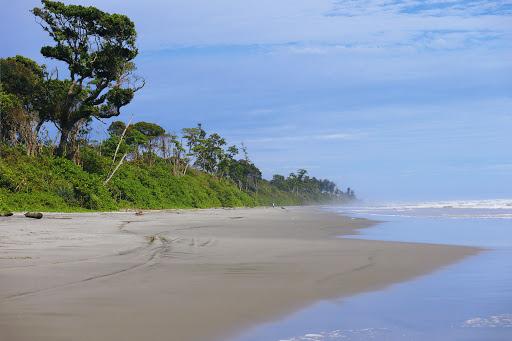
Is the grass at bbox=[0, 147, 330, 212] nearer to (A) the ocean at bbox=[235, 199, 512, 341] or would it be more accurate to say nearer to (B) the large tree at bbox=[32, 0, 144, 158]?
(B) the large tree at bbox=[32, 0, 144, 158]

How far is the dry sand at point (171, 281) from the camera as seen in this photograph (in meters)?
4.30

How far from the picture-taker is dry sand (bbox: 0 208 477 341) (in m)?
4.30

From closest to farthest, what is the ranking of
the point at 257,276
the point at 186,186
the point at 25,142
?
the point at 257,276 → the point at 25,142 → the point at 186,186

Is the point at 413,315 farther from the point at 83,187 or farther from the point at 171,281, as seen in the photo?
the point at 83,187

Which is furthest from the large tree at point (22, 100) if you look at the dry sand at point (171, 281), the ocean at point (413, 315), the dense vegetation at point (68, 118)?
the ocean at point (413, 315)

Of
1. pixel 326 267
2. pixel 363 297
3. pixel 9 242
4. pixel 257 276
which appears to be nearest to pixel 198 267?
pixel 257 276

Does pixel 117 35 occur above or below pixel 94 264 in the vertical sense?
above

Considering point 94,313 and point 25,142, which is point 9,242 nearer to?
point 94,313

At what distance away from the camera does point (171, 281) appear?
6578 millimetres

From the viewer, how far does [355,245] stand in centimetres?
1230

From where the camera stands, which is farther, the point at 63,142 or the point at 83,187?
the point at 63,142

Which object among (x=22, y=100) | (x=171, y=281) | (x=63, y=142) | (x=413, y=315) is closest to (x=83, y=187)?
(x=63, y=142)

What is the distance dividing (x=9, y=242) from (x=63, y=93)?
2600 cm

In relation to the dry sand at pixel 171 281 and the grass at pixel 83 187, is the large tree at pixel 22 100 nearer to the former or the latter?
the grass at pixel 83 187
